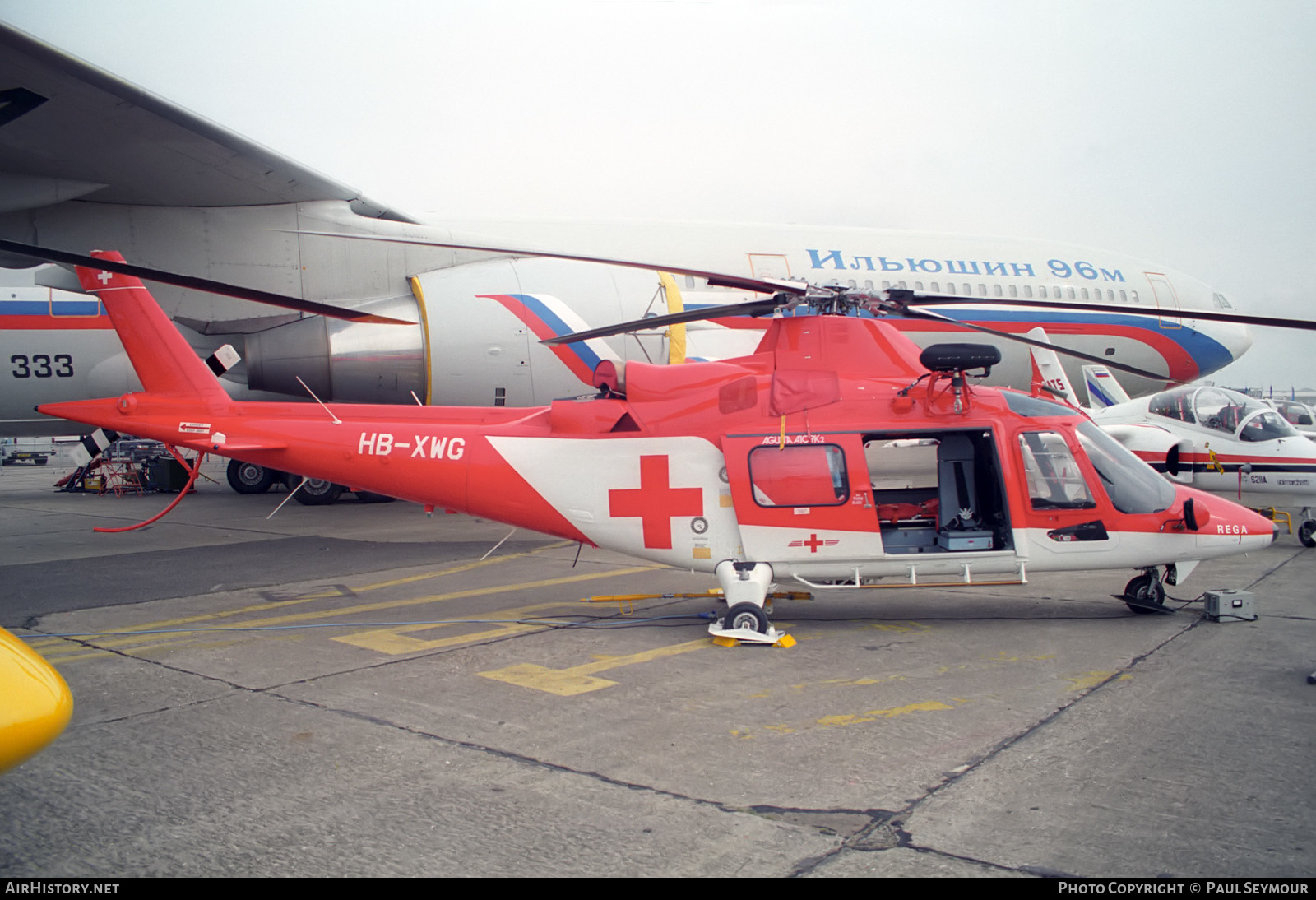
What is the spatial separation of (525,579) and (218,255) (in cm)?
644

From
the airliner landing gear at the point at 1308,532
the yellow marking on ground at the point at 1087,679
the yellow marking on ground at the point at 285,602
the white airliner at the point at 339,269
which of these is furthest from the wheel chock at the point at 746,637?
the airliner landing gear at the point at 1308,532

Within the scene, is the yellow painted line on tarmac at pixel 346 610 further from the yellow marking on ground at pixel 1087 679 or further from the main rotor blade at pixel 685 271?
the yellow marking on ground at pixel 1087 679

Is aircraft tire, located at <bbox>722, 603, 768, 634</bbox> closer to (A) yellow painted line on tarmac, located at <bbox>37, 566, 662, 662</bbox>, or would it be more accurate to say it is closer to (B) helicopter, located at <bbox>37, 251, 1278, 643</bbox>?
(B) helicopter, located at <bbox>37, 251, 1278, 643</bbox>

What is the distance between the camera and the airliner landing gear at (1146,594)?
7.28m

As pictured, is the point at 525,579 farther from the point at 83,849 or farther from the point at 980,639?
the point at 83,849

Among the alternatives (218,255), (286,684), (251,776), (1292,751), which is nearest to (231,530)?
(218,255)

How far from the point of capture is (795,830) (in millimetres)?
3428

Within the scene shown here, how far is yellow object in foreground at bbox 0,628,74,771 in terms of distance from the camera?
227cm

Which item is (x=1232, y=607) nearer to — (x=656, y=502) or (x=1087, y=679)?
(x=1087, y=679)

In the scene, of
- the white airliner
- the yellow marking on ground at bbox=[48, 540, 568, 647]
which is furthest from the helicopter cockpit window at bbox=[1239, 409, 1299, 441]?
the yellow marking on ground at bbox=[48, 540, 568, 647]

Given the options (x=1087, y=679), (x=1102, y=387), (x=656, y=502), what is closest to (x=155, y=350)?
(x=656, y=502)

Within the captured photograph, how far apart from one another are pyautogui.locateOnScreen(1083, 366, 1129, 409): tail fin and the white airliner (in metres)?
0.62

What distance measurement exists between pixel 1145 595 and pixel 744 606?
357 cm

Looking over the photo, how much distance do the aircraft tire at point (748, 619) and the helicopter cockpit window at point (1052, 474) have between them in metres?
2.36
